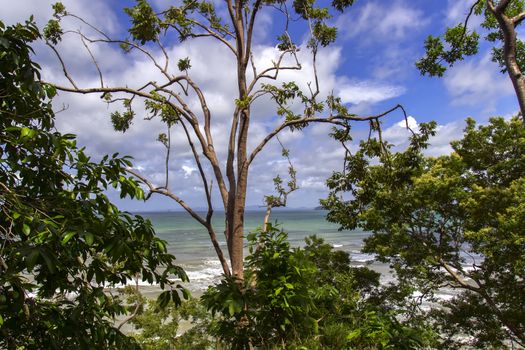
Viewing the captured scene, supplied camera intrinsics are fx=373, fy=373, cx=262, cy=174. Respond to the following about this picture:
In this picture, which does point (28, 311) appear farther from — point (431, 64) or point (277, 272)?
point (431, 64)

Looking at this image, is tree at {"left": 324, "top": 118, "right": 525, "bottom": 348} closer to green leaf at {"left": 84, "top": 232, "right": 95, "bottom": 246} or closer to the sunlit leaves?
the sunlit leaves

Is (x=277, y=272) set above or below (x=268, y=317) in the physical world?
above

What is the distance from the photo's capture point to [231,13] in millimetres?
7473

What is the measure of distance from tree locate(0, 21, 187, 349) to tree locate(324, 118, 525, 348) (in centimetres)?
829

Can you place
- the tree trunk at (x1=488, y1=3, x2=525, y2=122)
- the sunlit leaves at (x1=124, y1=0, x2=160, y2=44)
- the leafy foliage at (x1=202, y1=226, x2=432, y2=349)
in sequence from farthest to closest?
1. the sunlit leaves at (x1=124, y1=0, x2=160, y2=44)
2. the tree trunk at (x1=488, y1=3, x2=525, y2=122)
3. the leafy foliage at (x1=202, y1=226, x2=432, y2=349)

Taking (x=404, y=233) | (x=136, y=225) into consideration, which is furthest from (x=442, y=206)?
(x=136, y=225)

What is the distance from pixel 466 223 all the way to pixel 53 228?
13.2 m

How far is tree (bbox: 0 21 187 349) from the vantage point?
1.96m

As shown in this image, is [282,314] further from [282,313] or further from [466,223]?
[466,223]

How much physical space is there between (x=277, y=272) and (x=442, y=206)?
10994mm

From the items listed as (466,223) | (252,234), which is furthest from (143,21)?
(466,223)

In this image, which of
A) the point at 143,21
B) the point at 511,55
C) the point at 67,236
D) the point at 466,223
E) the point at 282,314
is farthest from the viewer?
the point at 466,223

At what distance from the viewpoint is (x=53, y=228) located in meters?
1.80

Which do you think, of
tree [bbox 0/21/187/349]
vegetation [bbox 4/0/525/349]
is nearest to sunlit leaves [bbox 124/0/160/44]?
vegetation [bbox 4/0/525/349]
